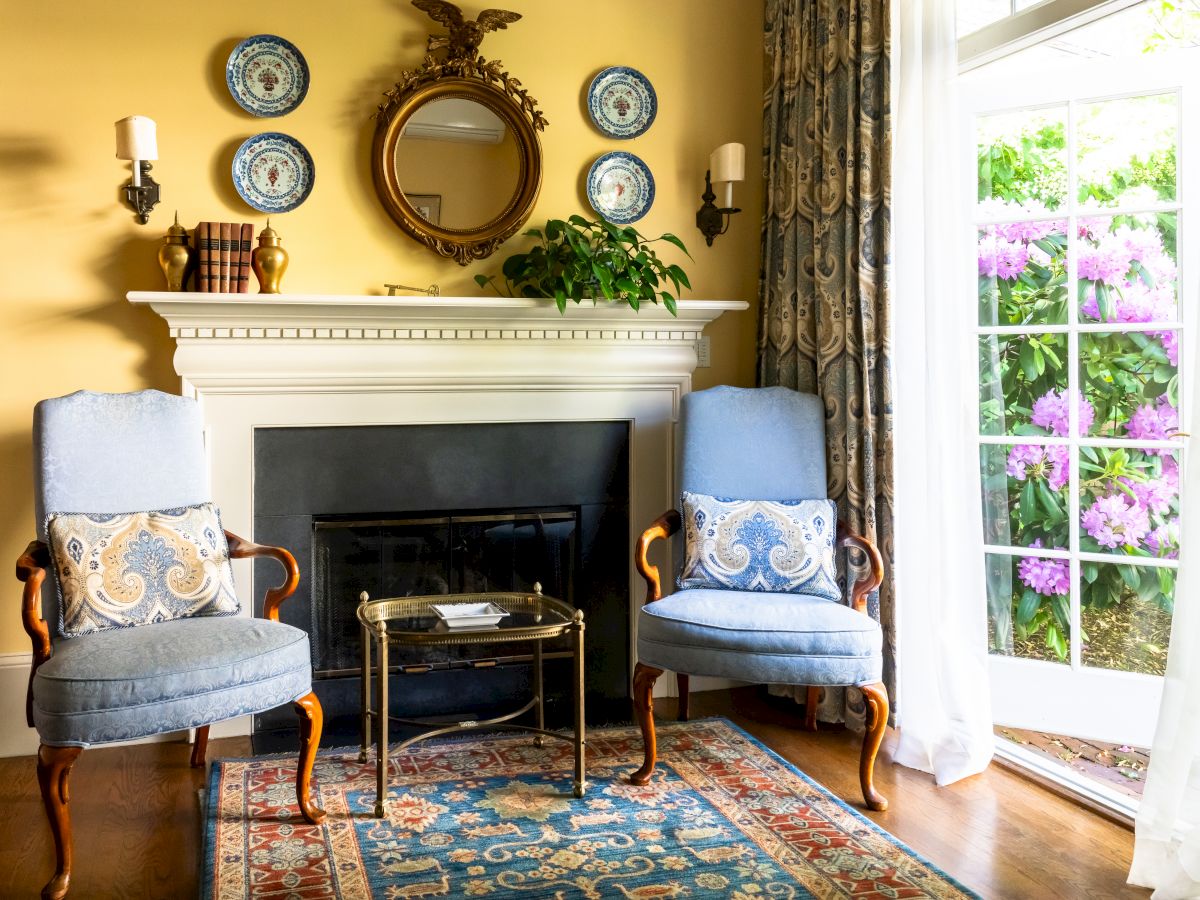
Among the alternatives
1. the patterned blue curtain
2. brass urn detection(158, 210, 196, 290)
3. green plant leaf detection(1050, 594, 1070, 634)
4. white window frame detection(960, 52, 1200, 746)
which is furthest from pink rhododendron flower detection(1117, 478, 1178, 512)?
brass urn detection(158, 210, 196, 290)

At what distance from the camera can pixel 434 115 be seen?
3.46 metres

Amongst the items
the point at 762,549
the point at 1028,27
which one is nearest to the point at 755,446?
the point at 762,549

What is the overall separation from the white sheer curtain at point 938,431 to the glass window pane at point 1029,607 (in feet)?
0.69

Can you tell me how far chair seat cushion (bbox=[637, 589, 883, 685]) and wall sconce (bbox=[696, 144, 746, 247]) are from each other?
1.49 meters

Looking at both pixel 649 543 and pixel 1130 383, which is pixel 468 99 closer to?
pixel 649 543

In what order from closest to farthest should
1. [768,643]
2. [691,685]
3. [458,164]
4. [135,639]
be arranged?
[135,639] < [768,643] < [458,164] < [691,685]

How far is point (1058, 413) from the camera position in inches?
126

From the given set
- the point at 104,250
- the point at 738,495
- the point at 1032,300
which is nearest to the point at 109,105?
the point at 104,250

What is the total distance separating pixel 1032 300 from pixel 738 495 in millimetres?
1088

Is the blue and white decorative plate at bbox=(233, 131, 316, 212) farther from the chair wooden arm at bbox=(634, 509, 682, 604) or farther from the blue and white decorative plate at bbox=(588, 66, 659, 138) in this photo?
the chair wooden arm at bbox=(634, 509, 682, 604)

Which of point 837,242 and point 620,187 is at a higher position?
point 620,187

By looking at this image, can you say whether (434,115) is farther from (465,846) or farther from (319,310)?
(465,846)

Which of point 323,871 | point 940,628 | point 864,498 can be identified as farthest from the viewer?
point 864,498

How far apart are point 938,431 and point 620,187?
1.41 m
